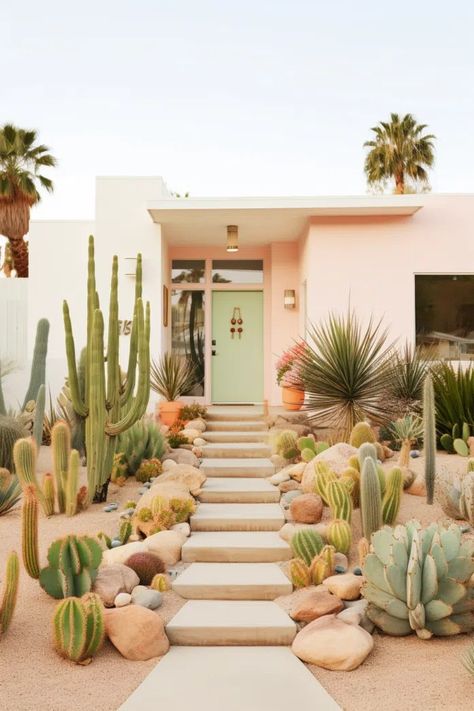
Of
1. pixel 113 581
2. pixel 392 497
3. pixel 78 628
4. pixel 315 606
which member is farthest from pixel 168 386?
pixel 78 628

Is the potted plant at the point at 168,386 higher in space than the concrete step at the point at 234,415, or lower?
higher

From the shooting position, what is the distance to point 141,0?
1134cm

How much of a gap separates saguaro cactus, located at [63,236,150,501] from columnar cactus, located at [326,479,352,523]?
91.4 inches

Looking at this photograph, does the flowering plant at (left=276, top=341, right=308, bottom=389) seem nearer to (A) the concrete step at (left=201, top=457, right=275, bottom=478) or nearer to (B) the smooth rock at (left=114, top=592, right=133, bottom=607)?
(A) the concrete step at (left=201, top=457, right=275, bottom=478)

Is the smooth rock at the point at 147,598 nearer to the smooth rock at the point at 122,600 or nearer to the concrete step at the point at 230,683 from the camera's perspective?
the smooth rock at the point at 122,600

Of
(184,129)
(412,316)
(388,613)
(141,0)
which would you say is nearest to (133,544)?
(388,613)

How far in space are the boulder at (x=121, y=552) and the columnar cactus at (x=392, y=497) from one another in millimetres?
2183

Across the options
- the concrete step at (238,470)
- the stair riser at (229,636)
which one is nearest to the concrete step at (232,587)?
the stair riser at (229,636)

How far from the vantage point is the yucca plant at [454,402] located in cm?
935

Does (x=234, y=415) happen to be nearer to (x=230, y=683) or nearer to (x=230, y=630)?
(x=230, y=630)

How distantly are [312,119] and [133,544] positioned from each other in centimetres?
1102

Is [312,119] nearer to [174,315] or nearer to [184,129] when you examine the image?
[184,129]

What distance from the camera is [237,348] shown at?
1419 centimetres

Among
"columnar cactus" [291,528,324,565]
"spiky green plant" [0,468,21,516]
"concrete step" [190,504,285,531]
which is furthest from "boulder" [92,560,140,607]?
"spiky green plant" [0,468,21,516]
